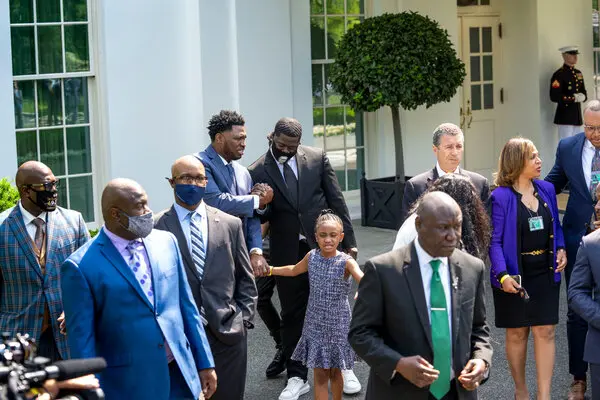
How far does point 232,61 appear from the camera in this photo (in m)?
14.1

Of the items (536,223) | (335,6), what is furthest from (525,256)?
(335,6)

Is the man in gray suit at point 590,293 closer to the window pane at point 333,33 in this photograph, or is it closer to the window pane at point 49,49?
the window pane at point 49,49

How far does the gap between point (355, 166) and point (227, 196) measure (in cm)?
813

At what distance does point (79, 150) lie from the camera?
13492 mm

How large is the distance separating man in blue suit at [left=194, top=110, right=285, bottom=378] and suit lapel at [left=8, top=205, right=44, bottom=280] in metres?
1.42

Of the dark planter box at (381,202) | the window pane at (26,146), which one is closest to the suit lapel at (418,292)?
the window pane at (26,146)

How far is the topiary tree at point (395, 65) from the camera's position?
48.6 feet

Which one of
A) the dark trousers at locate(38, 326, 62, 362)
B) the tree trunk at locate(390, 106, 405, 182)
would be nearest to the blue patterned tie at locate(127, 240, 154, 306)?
the dark trousers at locate(38, 326, 62, 362)

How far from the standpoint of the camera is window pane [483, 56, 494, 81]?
1859 cm

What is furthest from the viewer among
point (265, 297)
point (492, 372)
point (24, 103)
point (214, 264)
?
point (24, 103)

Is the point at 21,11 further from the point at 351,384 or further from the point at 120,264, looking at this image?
the point at 120,264

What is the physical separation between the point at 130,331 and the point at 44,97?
7572 millimetres

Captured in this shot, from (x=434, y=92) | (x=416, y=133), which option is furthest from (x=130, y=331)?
(x=416, y=133)

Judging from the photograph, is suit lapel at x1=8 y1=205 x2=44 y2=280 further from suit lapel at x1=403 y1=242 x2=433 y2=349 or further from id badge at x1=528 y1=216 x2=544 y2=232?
id badge at x1=528 y1=216 x2=544 y2=232
